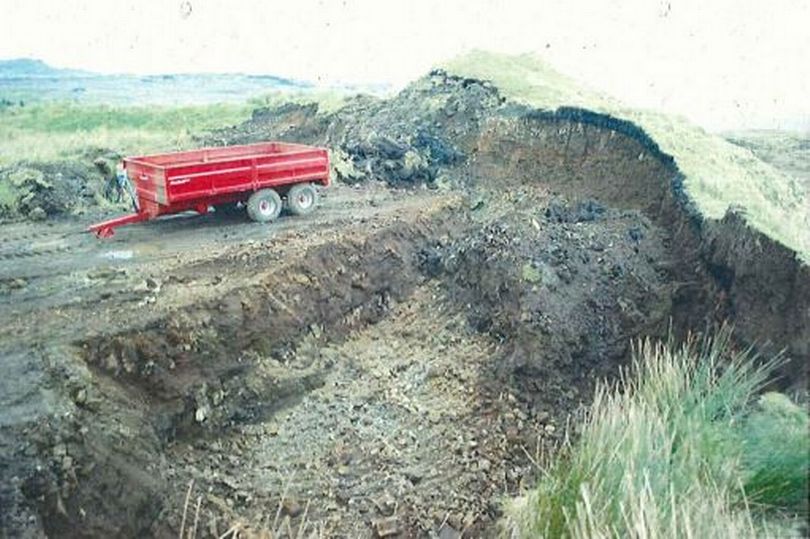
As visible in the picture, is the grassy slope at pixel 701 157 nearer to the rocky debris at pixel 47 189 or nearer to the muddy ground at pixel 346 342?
the muddy ground at pixel 346 342

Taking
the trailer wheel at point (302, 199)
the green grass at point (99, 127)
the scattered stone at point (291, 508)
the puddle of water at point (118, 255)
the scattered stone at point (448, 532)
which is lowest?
the scattered stone at point (448, 532)

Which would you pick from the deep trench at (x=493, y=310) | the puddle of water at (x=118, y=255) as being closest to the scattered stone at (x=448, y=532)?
the deep trench at (x=493, y=310)

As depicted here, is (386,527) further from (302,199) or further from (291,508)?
(302,199)

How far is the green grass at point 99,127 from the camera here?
17312 millimetres

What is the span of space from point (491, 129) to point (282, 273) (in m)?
7.08

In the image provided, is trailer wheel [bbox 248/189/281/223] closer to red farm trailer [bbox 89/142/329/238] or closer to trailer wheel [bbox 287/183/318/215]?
red farm trailer [bbox 89/142/329/238]

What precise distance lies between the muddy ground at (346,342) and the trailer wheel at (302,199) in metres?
0.20

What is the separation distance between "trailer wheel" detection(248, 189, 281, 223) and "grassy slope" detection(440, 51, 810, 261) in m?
5.85

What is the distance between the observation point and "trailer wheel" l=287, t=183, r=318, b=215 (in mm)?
11750

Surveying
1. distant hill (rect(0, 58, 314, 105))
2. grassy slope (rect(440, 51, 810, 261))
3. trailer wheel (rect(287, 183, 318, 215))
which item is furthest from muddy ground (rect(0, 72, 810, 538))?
distant hill (rect(0, 58, 314, 105))

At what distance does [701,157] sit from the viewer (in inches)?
465

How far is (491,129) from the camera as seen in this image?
1491 centimetres

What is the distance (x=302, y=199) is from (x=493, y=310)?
3798mm

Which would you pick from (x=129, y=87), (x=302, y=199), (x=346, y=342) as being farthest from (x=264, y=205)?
(x=129, y=87)
